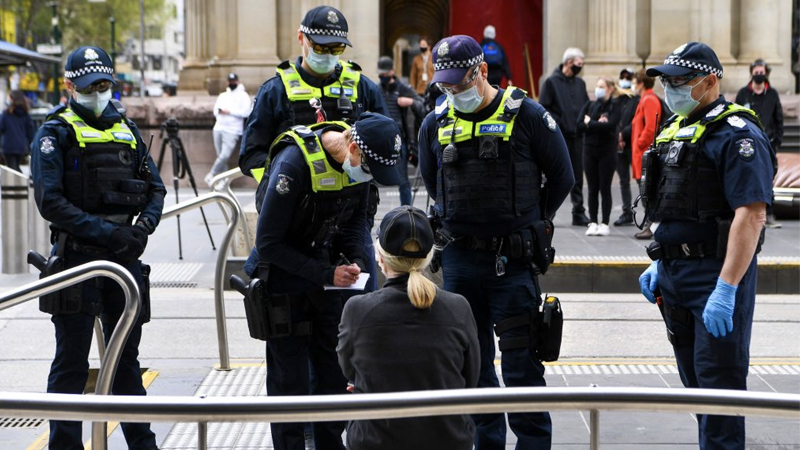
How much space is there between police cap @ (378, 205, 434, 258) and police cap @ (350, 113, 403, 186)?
1.96 feet

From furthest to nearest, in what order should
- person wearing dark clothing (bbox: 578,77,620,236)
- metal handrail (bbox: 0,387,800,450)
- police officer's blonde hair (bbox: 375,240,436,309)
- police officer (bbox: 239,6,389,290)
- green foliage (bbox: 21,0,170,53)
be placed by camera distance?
green foliage (bbox: 21,0,170,53)
person wearing dark clothing (bbox: 578,77,620,236)
police officer (bbox: 239,6,389,290)
police officer's blonde hair (bbox: 375,240,436,309)
metal handrail (bbox: 0,387,800,450)

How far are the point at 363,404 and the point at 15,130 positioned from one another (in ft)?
70.4

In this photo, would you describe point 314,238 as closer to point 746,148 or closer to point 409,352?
point 409,352

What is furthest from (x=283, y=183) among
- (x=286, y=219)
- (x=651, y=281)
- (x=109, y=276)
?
(x=651, y=281)

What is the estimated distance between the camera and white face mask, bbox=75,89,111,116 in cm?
591

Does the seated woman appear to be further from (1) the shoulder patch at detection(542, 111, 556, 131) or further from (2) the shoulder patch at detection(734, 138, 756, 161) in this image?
(1) the shoulder patch at detection(542, 111, 556, 131)

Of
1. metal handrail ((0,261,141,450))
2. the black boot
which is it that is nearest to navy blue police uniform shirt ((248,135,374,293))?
metal handrail ((0,261,141,450))

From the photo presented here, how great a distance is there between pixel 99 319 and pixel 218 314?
1592 millimetres

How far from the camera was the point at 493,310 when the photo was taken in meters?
5.67

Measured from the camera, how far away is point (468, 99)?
567 centimetres

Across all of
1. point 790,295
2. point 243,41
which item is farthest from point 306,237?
Result: point 243,41

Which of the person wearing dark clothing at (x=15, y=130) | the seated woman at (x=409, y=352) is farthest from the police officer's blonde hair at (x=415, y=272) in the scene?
the person wearing dark clothing at (x=15, y=130)

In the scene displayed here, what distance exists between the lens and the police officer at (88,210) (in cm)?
573

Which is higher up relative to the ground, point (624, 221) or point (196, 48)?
point (196, 48)
